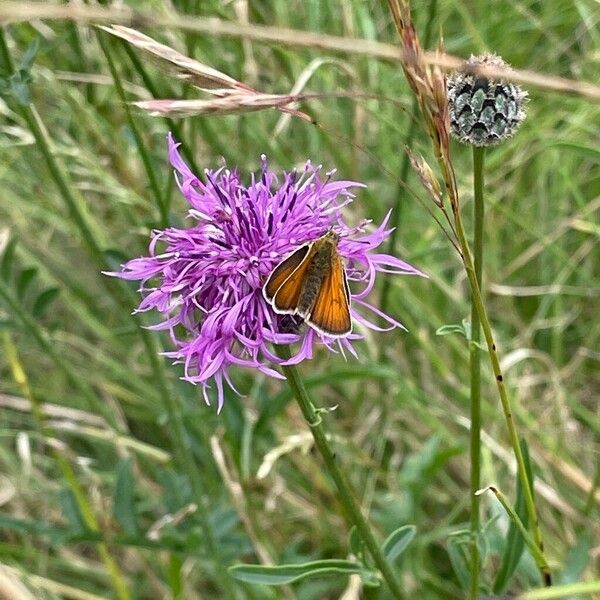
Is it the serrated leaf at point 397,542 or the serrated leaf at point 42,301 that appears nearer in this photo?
the serrated leaf at point 397,542

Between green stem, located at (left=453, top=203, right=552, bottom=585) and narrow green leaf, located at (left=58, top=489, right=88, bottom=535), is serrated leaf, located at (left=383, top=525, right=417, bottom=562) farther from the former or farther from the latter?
narrow green leaf, located at (left=58, top=489, right=88, bottom=535)

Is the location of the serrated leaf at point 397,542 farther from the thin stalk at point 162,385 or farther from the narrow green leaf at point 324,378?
the thin stalk at point 162,385

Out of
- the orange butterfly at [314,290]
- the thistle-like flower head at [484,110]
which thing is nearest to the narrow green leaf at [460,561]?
the orange butterfly at [314,290]

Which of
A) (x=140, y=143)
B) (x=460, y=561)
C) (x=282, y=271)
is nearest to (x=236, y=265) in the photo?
(x=282, y=271)

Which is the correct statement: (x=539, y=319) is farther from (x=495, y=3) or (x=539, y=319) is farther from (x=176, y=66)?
(x=176, y=66)

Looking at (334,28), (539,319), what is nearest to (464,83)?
(539,319)

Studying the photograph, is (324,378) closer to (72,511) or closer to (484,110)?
(72,511)
